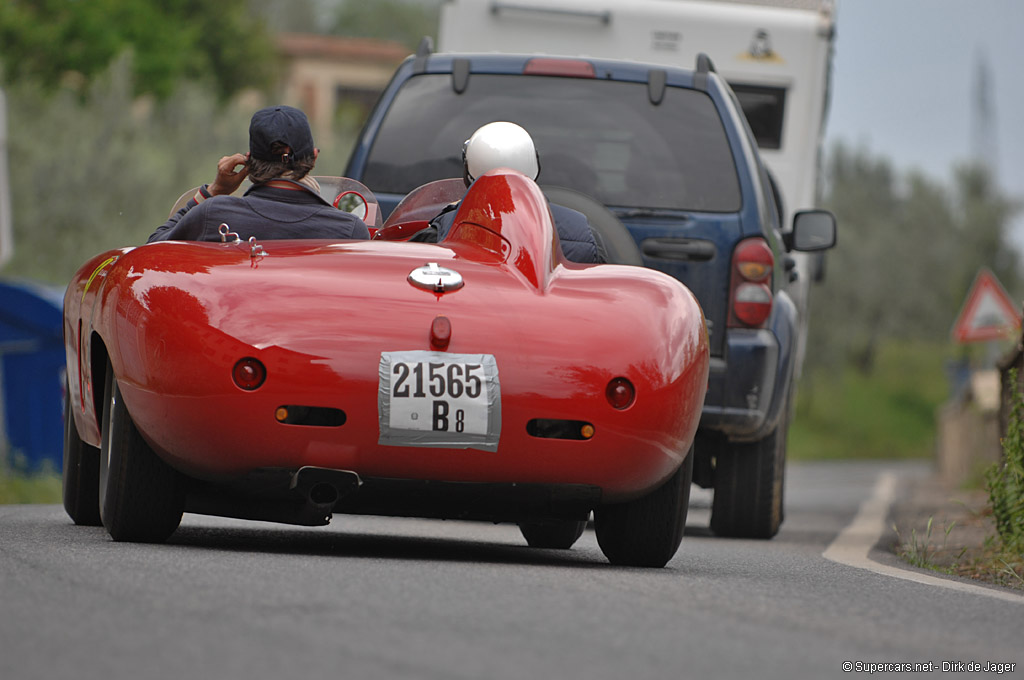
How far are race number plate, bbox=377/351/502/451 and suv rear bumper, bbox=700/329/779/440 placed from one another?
3.12 meters

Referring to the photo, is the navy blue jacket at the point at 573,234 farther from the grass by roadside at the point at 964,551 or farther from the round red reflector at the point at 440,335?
the grass by roadside at the point at 964,551

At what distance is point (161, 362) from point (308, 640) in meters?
1.98

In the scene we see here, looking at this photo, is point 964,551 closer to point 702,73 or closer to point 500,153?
point 500,153

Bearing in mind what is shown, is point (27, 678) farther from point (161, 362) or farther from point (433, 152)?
point (433, 152)

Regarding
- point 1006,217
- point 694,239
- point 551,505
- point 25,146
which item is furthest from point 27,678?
point 1006,217

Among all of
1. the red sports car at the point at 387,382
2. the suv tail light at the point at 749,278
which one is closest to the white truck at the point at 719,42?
the suv tail light at the point at 749,278

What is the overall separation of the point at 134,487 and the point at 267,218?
1126mm

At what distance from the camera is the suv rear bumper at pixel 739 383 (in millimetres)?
8766

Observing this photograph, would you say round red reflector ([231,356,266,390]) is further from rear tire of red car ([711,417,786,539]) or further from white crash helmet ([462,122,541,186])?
rear tire of red car ([711,417,786,539])

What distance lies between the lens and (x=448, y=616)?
4512 millimetres

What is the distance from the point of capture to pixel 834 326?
245 feet

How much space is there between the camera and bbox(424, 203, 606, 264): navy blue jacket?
7136mm

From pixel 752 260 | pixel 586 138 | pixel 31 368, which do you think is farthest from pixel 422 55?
pixel 31 368

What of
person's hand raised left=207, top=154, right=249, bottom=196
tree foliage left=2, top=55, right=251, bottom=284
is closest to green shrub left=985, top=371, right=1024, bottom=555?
person's hand raised left=207, top=154, right=249, bottom=196
